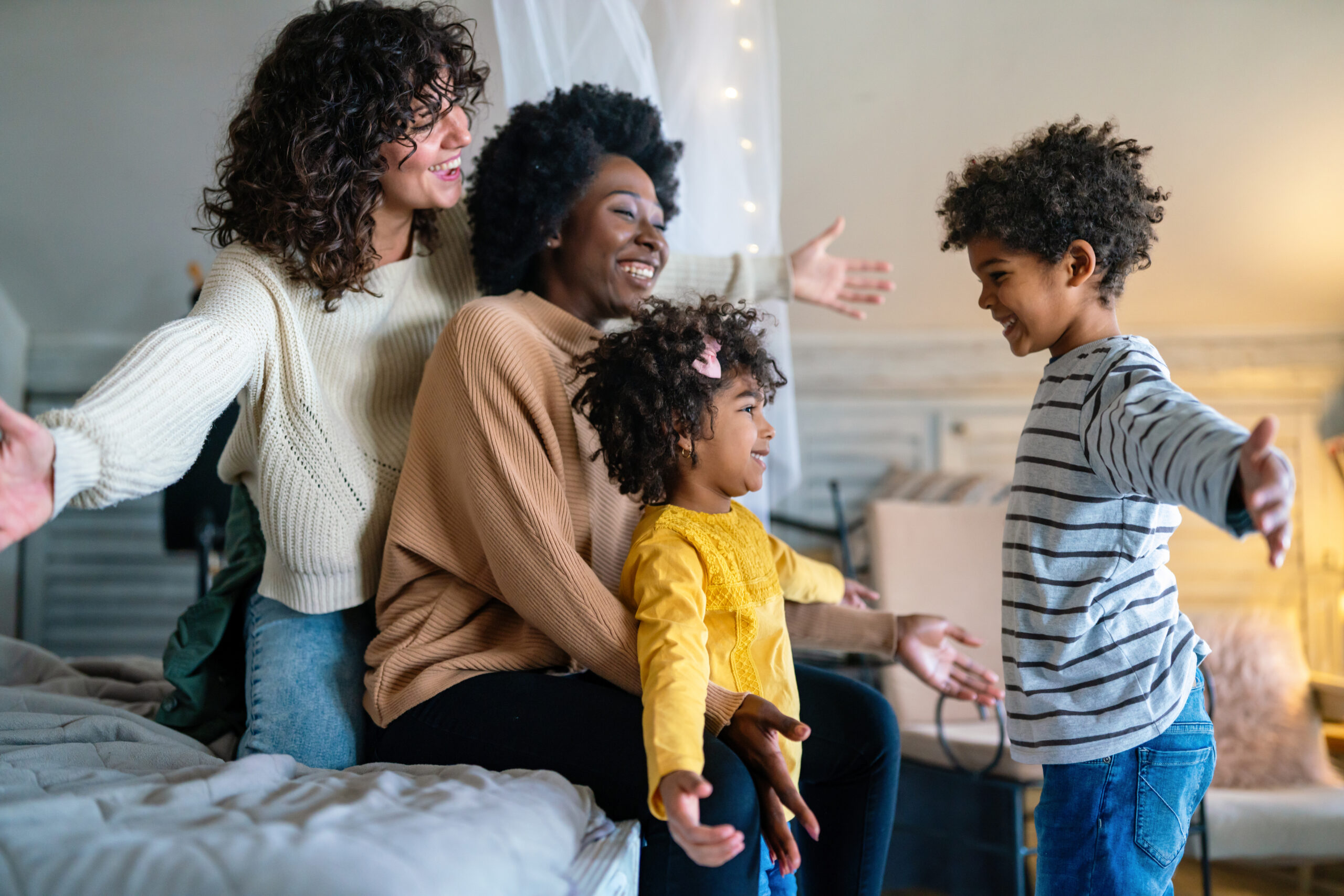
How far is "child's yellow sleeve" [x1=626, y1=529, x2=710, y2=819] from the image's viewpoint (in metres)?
0.85

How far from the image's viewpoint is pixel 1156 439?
0.77 meters

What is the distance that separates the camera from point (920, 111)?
2359 millimetres

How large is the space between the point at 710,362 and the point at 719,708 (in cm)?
39

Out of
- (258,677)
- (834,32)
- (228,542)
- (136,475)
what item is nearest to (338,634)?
(258,677)

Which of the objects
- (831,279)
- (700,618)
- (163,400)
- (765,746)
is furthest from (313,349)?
(831,279)

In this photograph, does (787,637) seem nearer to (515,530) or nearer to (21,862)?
(515,530)

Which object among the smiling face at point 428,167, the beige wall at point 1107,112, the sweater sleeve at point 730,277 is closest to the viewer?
the smiling face at point 428,167

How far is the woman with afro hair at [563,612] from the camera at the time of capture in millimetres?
962

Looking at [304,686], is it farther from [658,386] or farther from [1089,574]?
[1089,574]

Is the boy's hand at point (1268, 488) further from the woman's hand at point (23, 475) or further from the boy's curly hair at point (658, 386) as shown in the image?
the woman's hand at point (23, 475)

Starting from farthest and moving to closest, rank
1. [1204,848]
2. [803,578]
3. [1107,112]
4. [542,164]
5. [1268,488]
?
1. [1107,112]
2. [1204,848]
3. [542,164]
4. [803,578]
5. [1268,488]

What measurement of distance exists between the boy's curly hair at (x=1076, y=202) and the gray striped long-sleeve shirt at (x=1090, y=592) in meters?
0.12

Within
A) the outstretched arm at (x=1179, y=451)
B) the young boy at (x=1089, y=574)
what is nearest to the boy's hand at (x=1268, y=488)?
the outstretched arm at (x=1179, y=451)

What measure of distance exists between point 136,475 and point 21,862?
0.35m
